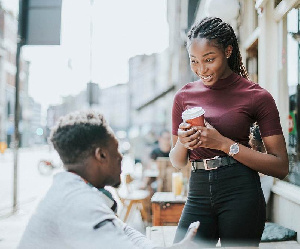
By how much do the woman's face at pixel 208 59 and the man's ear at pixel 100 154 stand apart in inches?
26.9

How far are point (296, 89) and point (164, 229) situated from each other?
90.4 inches

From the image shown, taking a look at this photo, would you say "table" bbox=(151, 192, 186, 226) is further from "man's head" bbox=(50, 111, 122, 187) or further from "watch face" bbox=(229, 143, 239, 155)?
"man's head" bbox=(50, 111, 122, 187)

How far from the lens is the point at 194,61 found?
1835mm

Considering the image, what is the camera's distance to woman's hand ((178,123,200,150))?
1.67 meters

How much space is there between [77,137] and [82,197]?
9.9 inches

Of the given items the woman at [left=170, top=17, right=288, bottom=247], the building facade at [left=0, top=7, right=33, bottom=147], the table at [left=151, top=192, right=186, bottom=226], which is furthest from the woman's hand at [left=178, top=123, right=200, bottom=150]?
the building facade at [left=0, top=7, right=33, bottom=147]

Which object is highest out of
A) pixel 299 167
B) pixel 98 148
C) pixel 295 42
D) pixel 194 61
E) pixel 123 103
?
pixel 123 103

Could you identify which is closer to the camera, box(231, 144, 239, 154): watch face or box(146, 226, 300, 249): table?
box(231, 144, 239, 154): watch face

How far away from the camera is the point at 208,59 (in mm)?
1788

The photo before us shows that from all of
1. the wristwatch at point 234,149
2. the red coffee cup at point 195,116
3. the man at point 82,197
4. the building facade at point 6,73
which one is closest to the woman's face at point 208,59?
the red coffee cup at point 195,116

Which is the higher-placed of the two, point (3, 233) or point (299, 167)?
point (299, 167)

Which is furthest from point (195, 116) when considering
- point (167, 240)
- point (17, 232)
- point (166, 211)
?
point (17, 232)

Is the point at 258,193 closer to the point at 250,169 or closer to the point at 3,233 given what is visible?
the point at 250,169

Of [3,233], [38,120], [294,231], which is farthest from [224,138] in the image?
[38,120]
